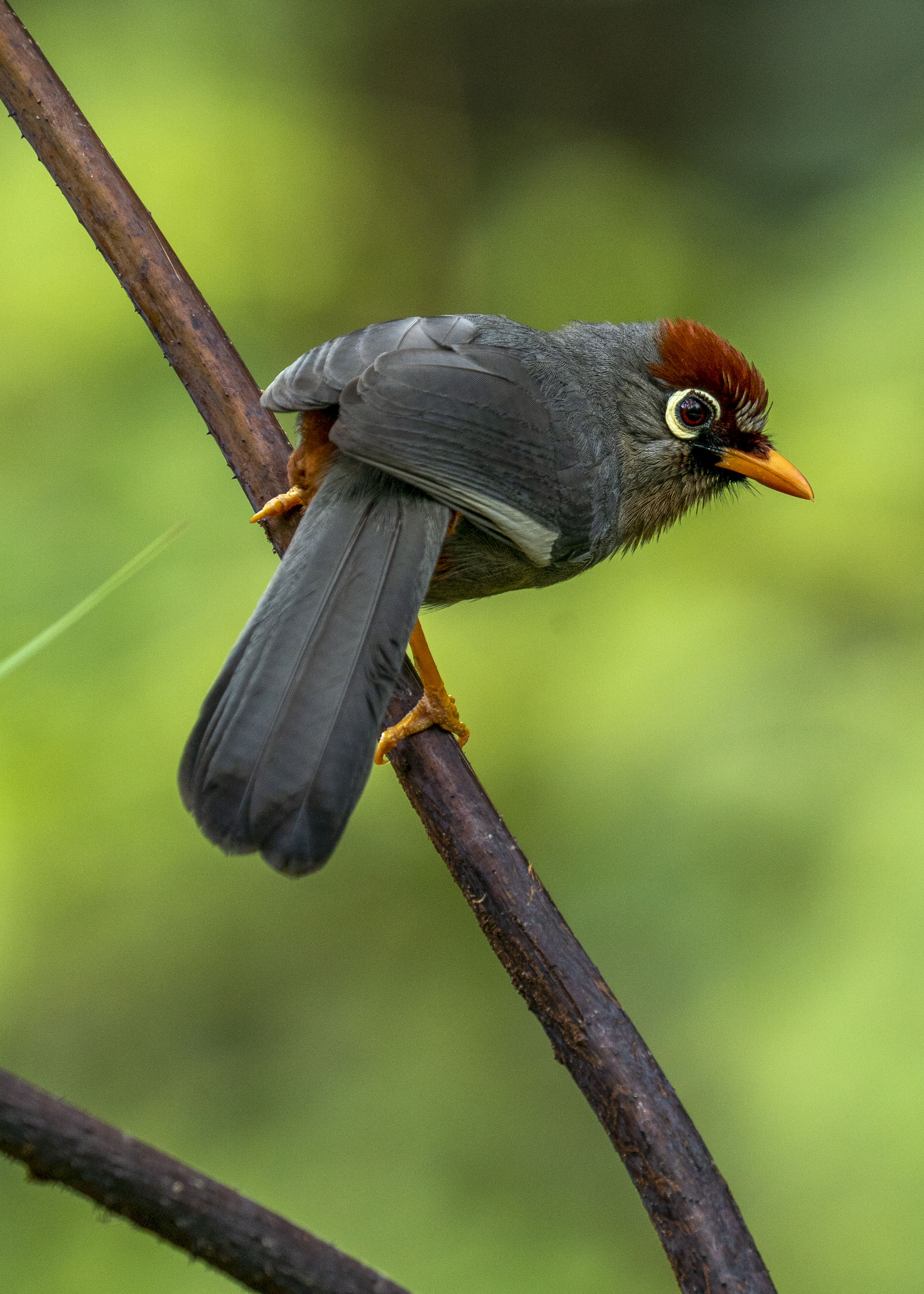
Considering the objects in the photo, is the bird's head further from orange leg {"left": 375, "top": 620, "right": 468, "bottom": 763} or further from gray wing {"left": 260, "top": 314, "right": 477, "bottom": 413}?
orange leg {"left": 375, "top": 620, "right": 468, "bottom": 763}

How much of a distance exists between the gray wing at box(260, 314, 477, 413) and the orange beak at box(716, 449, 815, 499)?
27.5 inches

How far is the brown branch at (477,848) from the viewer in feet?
5.41

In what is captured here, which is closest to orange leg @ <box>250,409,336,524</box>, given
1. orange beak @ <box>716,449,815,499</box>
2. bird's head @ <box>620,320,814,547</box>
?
bird's head @ <box>620,320,814,547</box>

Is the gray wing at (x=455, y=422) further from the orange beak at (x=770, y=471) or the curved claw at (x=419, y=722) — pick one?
the orange beak at (x=770, y=471)

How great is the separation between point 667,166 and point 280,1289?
15.0 ft

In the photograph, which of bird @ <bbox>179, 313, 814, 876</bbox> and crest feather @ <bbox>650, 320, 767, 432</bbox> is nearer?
bird @ <bbox>179, 313, 814, 876</bbox>

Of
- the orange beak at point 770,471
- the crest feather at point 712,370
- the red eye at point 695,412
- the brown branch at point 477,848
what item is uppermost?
the crest feather at point 712,370

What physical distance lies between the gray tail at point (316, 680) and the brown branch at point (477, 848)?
23 cm

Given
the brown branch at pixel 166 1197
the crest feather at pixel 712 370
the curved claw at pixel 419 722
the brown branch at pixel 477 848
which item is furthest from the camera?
the crest feather at pixel 712 370

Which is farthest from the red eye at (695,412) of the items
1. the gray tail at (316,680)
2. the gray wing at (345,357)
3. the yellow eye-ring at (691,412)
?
the gray tail at (316,680)

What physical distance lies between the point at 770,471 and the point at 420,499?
975 millimetres

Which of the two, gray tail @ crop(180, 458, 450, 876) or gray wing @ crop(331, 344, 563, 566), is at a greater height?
gray wing @ crop(331, 344, 563, 566)

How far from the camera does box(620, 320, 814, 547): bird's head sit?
9.29 feet

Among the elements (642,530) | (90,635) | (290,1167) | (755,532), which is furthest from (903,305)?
(290,1167)
